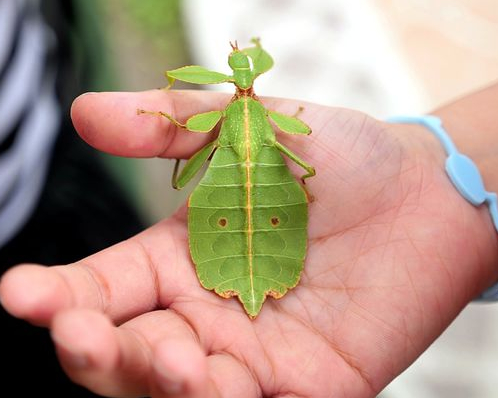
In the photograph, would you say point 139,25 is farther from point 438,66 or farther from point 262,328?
point 262,328

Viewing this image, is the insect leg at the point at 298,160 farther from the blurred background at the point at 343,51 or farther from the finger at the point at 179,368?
the blurred background at the point at 343,51

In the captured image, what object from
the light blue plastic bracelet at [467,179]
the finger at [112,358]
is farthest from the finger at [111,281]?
the light blue plastic bracelet at [467,179]

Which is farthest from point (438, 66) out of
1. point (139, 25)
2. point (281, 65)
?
point (139, 25)

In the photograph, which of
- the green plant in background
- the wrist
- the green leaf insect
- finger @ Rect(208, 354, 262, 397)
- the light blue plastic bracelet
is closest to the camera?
finger @ Rect(208, 354, 262, 397)

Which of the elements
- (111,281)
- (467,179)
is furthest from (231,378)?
(467,179)

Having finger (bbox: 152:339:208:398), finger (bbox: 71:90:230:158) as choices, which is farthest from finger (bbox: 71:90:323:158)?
finger (bbox: 152:339:208:398)

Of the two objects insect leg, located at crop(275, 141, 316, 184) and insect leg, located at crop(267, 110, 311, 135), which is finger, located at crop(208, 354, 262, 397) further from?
insect leg, located at crop(267, 110, 311, 135)
